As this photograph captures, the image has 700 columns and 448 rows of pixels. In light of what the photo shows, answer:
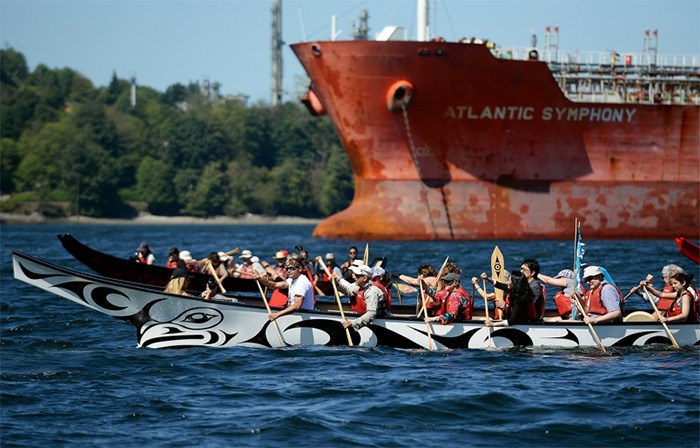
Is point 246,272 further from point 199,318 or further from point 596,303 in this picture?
point 596,303

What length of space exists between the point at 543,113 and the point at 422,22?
25.2 ft

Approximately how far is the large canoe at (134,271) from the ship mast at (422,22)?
25.0 metres

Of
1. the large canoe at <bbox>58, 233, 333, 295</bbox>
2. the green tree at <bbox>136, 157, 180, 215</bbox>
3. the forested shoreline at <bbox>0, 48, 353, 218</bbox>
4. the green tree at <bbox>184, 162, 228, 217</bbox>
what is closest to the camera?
the large canoe at <bbox>58, 233, 333, 295</bbox>

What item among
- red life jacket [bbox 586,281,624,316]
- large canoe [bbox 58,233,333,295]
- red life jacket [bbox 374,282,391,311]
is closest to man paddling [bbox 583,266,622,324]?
red life jacket [bbox 586,281,624,316]

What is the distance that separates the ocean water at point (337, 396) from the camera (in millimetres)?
15430

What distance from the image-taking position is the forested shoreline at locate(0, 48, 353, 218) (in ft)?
391

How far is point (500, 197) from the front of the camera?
47.5m

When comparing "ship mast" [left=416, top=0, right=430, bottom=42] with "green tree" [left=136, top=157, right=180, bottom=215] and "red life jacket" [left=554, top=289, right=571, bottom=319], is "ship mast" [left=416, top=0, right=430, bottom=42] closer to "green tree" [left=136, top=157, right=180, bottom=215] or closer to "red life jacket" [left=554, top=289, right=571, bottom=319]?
"red life jacket" [left=554, top=289, right=571, bottom=319]

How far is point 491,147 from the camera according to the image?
155 ft

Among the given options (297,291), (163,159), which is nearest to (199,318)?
(297,291)

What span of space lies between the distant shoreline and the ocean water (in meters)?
93.0

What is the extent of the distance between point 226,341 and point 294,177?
108m

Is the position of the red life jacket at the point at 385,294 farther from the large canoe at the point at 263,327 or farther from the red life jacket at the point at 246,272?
the red life jacket at the point at 246,272

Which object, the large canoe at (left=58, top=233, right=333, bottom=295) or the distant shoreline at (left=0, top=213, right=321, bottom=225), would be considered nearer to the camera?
the large canoe at (left=58, top=233, right=333, bottom=295)
